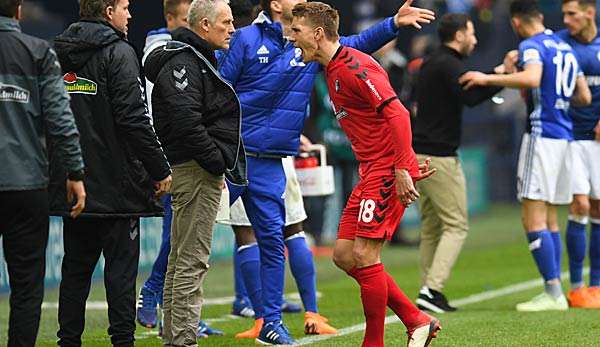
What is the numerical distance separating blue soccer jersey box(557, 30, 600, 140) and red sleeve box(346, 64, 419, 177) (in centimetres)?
393

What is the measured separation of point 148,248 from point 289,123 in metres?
5.39

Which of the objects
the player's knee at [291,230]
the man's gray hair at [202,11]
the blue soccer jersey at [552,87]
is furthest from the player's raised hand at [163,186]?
the blue soccer jersey at [552,87]

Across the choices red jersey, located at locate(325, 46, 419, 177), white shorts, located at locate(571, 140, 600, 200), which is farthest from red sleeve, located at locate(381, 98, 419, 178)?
white shorts, located at locate(571, 140, 600, 200)

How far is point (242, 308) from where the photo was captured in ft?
33.5

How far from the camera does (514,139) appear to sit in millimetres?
25172

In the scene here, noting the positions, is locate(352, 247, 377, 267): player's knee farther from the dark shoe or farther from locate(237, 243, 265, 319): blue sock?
the dark shoe

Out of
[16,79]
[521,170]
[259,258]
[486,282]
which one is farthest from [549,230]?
[16,79]

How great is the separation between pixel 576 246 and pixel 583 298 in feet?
1.74

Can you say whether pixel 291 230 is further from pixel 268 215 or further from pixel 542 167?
pixel 542 167

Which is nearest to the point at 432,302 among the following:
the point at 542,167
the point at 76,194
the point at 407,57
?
the point at 542,167

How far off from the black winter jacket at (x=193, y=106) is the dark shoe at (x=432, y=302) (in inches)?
123

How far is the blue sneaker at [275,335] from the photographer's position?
8.20 metres

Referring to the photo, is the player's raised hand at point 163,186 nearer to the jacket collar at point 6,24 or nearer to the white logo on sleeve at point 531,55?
the jacket collar at point 6,24

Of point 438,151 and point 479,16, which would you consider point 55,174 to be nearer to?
point 438,151
